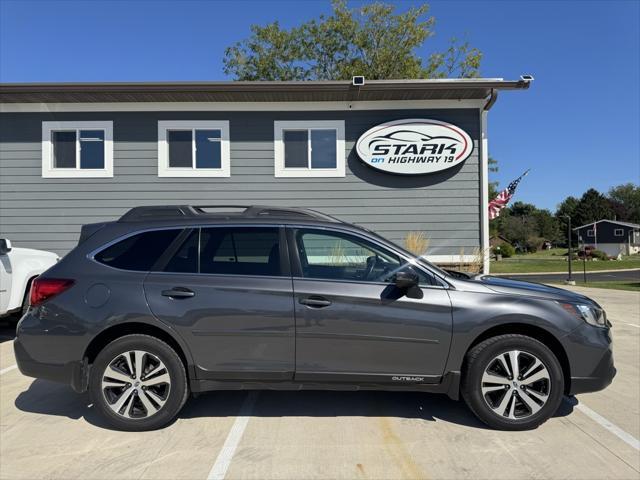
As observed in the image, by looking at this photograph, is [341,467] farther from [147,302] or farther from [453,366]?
[147,302]

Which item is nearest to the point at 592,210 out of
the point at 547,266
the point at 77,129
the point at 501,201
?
the point at 547,266

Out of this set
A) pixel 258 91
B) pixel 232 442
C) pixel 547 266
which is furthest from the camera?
pixel 547 266

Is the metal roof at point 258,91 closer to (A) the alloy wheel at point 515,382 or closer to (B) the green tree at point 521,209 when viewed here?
(A) the alloy wheel at point 515,382

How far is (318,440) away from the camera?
3377 millimetres

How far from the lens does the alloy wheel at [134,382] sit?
11.5 feet

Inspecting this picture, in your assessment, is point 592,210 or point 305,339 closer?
point 305,339

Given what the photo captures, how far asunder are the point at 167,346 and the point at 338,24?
2258cm

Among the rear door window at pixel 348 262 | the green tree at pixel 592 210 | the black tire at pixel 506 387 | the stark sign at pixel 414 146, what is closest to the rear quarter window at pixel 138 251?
the rear door window at pixel 348 262

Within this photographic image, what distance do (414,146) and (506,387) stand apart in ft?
23.1

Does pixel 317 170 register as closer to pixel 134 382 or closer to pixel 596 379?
pixel 134 382

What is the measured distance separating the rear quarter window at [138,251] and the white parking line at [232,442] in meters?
1.46

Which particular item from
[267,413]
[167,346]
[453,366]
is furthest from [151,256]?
[453,366]

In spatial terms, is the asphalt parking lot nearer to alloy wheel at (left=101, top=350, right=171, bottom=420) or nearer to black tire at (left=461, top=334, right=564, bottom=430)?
black tire at (left=461, top=334, right=564, bottom=430)

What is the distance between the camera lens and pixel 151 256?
3725 mm
